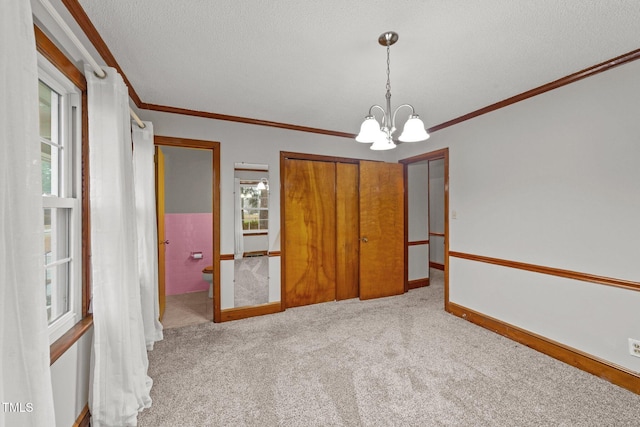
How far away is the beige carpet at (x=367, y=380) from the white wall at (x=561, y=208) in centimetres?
38

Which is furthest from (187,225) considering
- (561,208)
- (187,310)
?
(561,208)

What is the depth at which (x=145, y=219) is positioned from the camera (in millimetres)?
2541

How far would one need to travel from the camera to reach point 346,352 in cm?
247

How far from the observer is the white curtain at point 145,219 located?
252 cm

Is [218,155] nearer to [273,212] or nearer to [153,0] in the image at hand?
[273,212]

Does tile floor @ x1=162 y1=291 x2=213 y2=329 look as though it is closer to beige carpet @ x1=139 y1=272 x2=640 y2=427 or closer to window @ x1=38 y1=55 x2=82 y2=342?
beige carpet @ x1=139 y1=272 x2=640 y2=427

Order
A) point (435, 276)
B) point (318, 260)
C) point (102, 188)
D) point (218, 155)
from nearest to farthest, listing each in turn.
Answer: point (102, 188) → point (218, 155) → point (318, 260) → point (435, 276)

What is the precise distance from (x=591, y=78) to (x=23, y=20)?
3.40 metres

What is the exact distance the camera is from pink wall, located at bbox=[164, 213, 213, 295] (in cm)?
423

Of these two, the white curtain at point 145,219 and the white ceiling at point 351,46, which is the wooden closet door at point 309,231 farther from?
the white curtain at point 145,219

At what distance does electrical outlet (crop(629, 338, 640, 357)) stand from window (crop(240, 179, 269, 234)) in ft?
11.0

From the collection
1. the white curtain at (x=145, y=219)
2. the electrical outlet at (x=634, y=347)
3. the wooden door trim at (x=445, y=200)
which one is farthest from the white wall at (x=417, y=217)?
the white curtain at (x=145, y=219)

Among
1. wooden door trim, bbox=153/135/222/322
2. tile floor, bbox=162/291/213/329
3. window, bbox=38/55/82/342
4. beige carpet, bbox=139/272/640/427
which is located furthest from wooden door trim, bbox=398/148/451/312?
window, bbox=38/55/82/342

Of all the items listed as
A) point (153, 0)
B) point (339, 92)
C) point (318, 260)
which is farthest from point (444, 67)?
point (318, 260)
